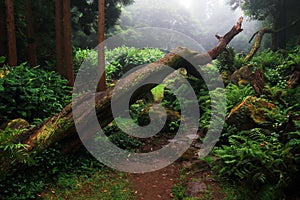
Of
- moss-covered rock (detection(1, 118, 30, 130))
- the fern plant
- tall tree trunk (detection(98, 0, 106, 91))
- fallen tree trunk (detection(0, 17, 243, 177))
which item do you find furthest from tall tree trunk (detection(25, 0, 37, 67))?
the fern plant

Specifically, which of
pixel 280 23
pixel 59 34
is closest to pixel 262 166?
pixel 59 34

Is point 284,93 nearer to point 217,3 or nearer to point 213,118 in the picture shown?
point 213,118

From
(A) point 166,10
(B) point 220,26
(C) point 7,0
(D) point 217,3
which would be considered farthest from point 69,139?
(D) point 217,3

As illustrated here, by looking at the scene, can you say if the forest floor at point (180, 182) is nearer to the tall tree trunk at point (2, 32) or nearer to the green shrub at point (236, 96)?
the green shrub at point (236, 96)

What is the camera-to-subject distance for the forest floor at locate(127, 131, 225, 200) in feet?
18.7

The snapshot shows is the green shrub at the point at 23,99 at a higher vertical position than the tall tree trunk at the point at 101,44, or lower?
lower

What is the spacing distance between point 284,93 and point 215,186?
519 cm

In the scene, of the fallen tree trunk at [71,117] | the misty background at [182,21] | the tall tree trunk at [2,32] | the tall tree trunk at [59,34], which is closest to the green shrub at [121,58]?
the tall tree trunk at [59,34]

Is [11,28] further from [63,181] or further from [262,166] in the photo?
[262,166]

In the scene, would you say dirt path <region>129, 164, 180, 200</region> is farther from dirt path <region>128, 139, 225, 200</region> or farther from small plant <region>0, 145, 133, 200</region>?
small plant <region>0, 145, 133, 200</region>

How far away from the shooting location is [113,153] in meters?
7.69

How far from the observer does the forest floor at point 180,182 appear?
5.69 meters

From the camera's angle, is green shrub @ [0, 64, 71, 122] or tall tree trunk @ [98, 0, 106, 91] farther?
tall tree trunk @ [98, 0, 106, 91]

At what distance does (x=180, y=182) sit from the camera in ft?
20.7
